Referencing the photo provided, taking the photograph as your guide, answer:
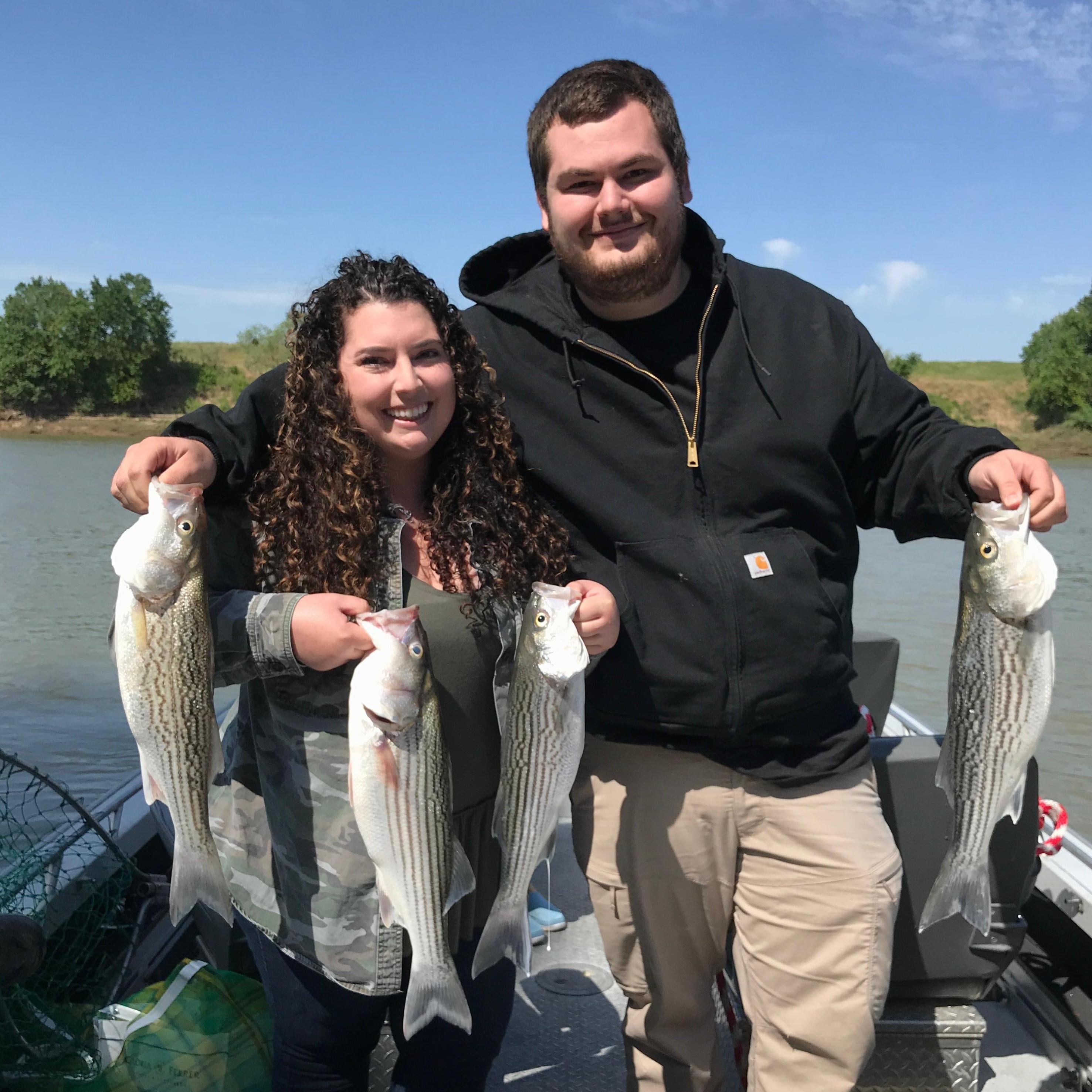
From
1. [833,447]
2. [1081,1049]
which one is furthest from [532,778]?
[1081,1049]

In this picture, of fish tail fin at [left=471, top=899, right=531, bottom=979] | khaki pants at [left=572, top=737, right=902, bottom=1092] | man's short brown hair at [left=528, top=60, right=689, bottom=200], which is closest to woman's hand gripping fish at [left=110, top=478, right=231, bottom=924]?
fish tail fin at [left=471, top=899, right=531, bottom=979]

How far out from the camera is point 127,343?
68938mm

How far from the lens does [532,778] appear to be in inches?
94.7

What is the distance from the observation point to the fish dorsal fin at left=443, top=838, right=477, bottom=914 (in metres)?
2.38

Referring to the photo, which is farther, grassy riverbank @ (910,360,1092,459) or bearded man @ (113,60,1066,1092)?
grassy riverbank @ (910,360,1092,459)

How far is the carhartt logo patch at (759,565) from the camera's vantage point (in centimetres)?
268

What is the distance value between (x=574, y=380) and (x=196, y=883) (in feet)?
5.61

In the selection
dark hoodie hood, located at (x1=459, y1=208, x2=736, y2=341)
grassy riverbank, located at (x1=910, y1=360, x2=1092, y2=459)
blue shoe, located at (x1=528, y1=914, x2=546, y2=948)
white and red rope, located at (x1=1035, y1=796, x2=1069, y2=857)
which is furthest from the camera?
grassy riverbank, located at (x1=910, y1=360, x2=1092, y2=459)

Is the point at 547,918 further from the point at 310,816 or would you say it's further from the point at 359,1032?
the point at 310,816

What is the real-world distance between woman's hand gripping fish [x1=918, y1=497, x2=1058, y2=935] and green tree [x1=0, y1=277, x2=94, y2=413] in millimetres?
63106

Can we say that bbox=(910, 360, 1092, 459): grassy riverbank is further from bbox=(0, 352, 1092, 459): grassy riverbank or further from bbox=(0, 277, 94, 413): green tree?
bbox=(0, 277, 94, 413): green tree

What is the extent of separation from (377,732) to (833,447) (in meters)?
1.59

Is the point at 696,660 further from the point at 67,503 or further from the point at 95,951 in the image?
the point at 67,503

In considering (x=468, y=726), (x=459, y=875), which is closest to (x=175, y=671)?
(x=468, y=726)
